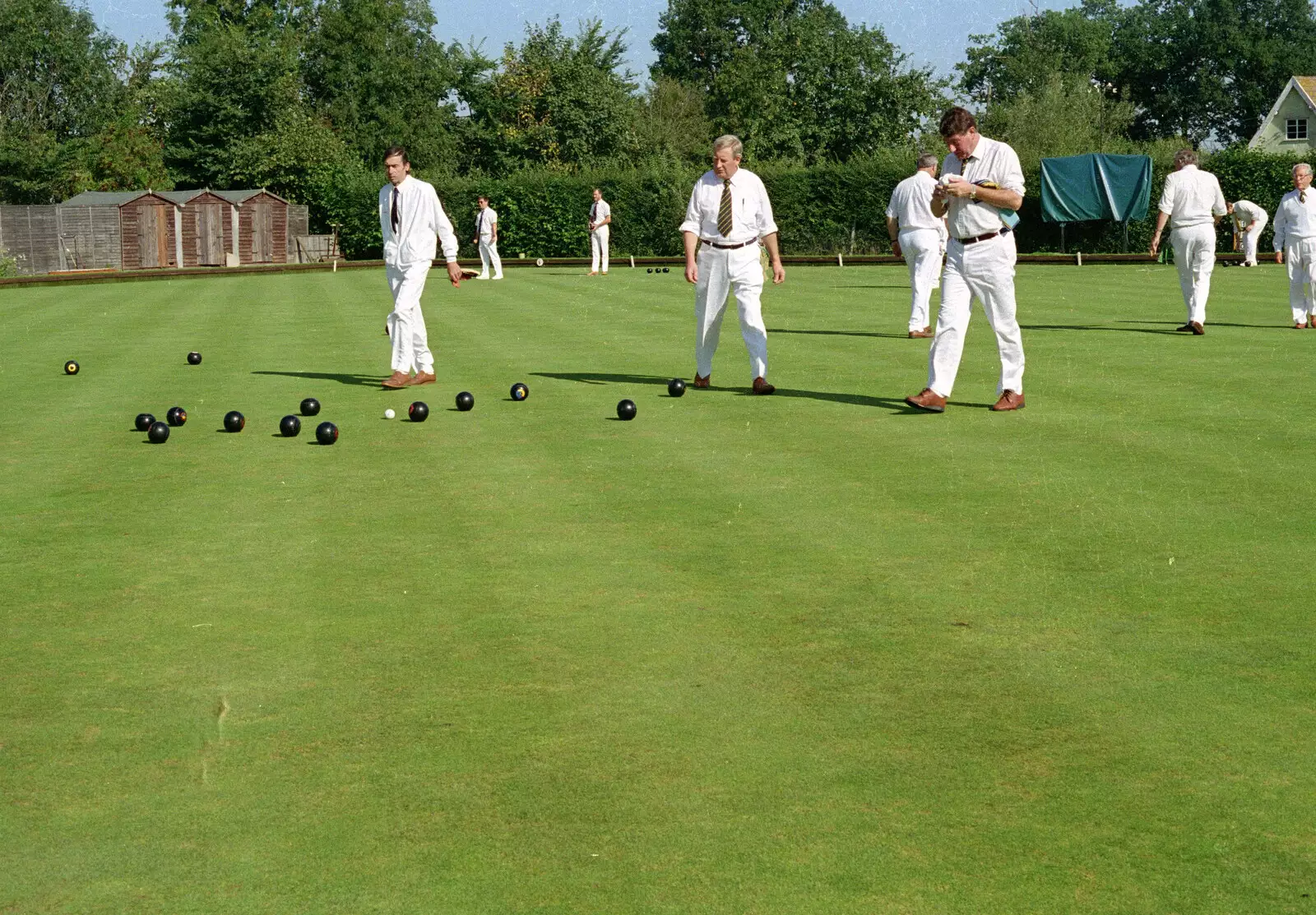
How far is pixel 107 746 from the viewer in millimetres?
4824

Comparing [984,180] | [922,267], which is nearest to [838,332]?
[922,267]

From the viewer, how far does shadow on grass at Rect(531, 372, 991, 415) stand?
12453mm

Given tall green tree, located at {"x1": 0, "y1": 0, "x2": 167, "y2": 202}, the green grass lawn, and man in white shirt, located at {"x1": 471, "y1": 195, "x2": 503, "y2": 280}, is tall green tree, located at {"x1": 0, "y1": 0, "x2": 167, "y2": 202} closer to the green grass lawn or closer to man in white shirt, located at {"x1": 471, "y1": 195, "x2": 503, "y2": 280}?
man in white shirt, located at {"x1": 471, "y1": 195, "x2": 503, "y2": 280}

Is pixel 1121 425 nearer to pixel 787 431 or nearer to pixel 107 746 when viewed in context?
pixel 787 431

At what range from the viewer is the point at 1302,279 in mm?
19000

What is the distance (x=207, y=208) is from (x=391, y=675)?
205 ft

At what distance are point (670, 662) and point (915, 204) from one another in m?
14.0

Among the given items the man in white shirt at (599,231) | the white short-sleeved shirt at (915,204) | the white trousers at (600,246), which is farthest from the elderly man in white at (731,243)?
the white trousers at (600,246)

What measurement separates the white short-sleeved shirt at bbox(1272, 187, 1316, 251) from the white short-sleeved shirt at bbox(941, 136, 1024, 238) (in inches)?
347

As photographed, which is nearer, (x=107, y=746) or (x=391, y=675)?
(x=107, y=746)

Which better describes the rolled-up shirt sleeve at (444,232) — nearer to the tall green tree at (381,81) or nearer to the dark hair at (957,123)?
the dark hair at (957,123)

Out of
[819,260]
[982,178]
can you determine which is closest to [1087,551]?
[982,178]

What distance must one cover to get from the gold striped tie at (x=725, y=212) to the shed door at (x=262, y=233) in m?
55.0

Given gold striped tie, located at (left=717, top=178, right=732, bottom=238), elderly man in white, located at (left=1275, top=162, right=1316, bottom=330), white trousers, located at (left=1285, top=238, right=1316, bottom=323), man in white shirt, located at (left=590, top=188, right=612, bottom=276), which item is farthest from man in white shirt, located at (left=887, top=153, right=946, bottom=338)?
man in white shirt, located at (left=590, top=188, right=612, bottom=276)
